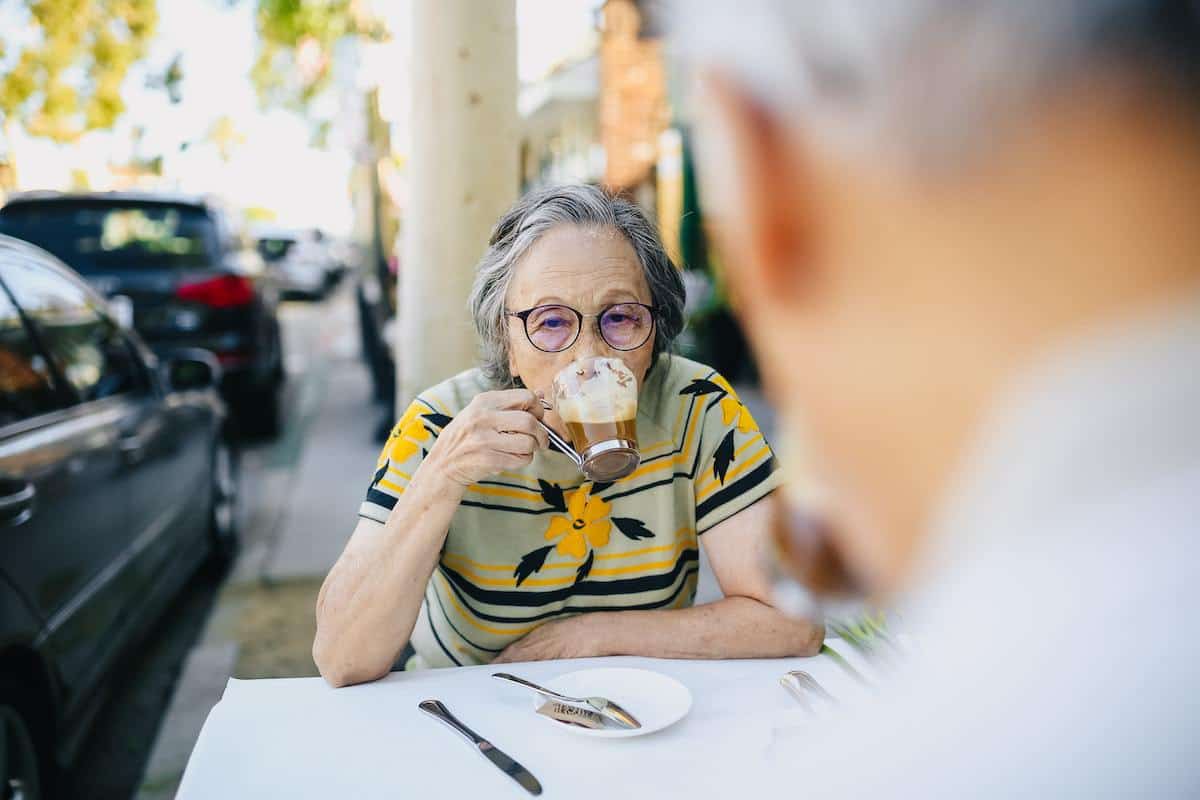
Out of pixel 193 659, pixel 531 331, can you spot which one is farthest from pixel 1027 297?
pixel 193 659

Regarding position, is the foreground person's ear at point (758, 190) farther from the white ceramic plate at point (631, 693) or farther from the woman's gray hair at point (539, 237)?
the woman's gray hair at point (539, 237)

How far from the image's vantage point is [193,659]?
3.96 m

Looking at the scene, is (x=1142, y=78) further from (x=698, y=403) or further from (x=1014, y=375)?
(x=698, y=403)

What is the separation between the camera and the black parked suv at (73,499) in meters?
2.41

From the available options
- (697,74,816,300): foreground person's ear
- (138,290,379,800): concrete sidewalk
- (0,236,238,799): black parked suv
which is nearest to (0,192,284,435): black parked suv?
(138,290,379,800): concrete sidewalk

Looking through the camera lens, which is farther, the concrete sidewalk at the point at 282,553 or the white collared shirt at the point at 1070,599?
the concrete sidewalk at the point at 282,553

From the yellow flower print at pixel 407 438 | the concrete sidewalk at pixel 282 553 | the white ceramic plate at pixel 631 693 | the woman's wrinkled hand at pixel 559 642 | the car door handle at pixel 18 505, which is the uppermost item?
the yellow flower print at pixel 407 438

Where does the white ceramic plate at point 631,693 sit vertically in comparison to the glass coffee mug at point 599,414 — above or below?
below

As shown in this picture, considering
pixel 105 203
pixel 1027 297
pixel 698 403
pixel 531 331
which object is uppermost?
pixel 105 203

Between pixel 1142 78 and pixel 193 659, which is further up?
pixel 1142 78

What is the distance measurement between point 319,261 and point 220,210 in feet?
69.9

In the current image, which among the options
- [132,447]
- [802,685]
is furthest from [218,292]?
[802,685]

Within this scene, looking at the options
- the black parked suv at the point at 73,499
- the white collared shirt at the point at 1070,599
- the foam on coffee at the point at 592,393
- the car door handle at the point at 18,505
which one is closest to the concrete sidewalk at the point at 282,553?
the black parked suv at the point at 73,499

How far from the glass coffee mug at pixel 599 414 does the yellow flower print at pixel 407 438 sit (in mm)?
378
